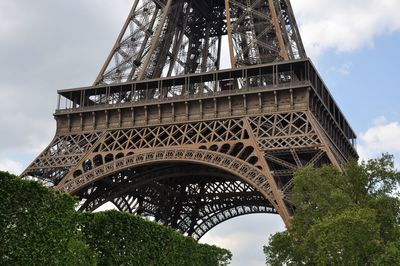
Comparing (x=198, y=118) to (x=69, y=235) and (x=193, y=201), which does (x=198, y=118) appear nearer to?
(x=193, y=201)

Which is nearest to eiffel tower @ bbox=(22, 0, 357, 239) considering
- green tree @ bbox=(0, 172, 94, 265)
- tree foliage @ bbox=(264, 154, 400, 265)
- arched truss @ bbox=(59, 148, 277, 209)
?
arched truss @ bbox=(59, 148, 277, 209)

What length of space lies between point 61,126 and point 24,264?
22.1 metres

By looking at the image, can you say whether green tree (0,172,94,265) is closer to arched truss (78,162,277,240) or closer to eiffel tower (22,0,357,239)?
eiffel tower (22,0,357,239)

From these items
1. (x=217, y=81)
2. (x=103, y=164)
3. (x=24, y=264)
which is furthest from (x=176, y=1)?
(x=24, y=264)

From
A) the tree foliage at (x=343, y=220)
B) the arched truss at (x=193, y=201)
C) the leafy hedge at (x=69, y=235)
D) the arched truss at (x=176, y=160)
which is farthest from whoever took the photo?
the arched truss at (x=193, y=201)

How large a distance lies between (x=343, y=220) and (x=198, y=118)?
611 inches

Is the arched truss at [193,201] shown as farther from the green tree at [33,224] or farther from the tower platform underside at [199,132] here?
the green tree at [33,224]

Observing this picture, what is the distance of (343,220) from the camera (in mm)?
23750

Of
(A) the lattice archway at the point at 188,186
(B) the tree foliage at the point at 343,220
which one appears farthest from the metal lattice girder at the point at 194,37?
(B) the tree foliage at the point at 343,220

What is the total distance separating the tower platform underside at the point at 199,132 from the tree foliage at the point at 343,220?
3351 millimetres

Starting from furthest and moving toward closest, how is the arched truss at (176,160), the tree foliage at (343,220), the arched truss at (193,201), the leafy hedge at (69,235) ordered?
1. the arched truss at (193,201)
2. the arched truss at (176,160)
3. the tree foliage at (343,220)
4. the leafy hedge at (69,235)

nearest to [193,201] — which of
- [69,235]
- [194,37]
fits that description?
[194,37]

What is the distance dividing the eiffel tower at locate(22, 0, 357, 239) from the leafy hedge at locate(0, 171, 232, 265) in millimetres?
7026

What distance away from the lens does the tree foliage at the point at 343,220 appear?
23844 millimetres
